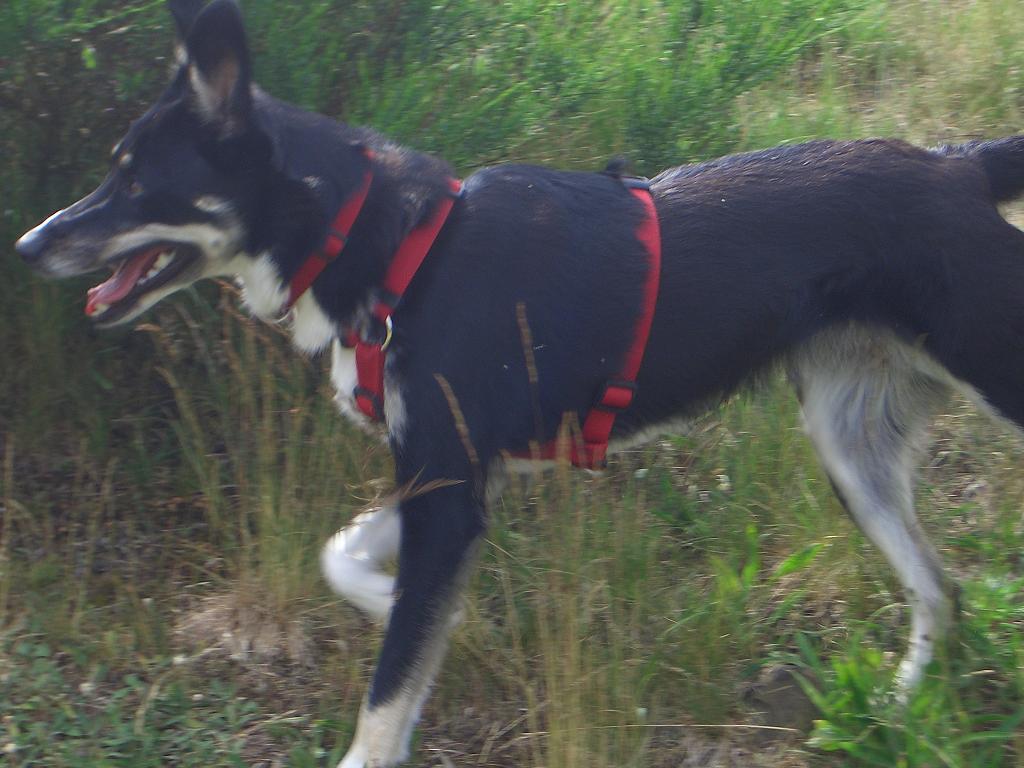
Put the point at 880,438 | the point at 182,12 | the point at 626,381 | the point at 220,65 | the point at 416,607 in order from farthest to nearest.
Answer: the point at 880,438, the point at 182,12, the point at 626,381, the point at 416,607, the point at 220,65

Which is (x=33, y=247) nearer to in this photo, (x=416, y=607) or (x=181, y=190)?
(x=181, y=190)

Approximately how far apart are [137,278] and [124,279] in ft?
0.10

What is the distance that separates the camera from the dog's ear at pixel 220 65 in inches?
95.6

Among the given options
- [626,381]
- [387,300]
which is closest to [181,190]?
[387,300]

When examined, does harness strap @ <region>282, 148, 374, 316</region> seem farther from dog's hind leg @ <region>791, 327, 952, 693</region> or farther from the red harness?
dog's hind leg @ <region>791, 327, 952, 693</region>

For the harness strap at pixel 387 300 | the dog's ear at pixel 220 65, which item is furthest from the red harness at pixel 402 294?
the dog's ear at pixel 220 65

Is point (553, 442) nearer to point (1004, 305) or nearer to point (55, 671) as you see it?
point (1004, 305)

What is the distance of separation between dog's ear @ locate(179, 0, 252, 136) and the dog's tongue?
0.37 m

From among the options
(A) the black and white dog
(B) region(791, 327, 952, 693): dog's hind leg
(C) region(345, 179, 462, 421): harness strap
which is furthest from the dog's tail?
(C) region(345, 179, 462, 421): harness strap

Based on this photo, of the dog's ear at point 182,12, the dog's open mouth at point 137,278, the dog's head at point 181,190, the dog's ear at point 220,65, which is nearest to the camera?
the dog's ear at point 220,65

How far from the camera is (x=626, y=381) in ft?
8.96

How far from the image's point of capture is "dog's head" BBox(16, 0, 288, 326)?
8.35 ft

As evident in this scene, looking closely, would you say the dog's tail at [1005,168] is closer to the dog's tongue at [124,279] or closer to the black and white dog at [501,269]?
the black and white dog at [501,269]

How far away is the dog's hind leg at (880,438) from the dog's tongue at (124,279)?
5.34 ft
